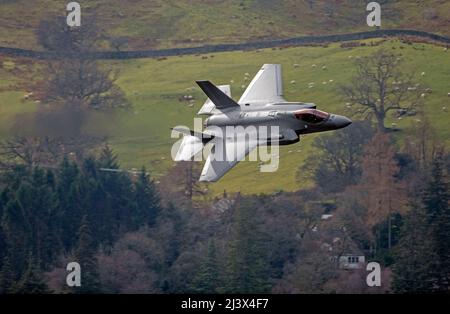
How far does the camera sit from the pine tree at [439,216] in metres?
111

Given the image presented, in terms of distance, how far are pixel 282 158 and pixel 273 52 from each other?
714 inches

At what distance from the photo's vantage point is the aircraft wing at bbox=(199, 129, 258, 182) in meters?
80.9

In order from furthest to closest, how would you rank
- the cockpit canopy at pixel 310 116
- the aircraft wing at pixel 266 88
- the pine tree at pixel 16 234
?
1. the pine tree at pixel 16 234
2. the aircraft wing at pixel 266 88
3. the cockpit canopy at pixel 310 116

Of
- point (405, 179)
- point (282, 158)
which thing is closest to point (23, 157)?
point (282, 158)

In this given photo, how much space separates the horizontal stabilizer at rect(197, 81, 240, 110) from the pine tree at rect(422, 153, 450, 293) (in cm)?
3289

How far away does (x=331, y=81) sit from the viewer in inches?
5197

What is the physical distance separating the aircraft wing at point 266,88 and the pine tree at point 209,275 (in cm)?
2633

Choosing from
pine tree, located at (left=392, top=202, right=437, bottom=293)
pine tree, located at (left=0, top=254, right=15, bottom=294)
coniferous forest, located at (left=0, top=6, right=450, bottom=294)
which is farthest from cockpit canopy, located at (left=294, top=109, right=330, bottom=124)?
pine tree, located at (left=0, top=254, right=15, bottom=294)

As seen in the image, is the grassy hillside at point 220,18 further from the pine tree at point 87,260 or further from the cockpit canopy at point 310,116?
the cockpit canopy at point 310,116

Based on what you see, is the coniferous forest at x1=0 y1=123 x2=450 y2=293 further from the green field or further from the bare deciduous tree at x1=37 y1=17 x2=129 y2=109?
the bare deciduous tree at x1=37 y1=17 x2=129 y2=109

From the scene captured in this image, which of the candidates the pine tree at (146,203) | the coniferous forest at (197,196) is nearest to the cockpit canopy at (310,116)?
the coniferous forest at (197,196)

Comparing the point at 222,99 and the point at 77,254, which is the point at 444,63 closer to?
the point at 77,254

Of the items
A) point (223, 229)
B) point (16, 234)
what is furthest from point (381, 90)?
point (16, 234)

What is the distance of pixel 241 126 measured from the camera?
80.9m
